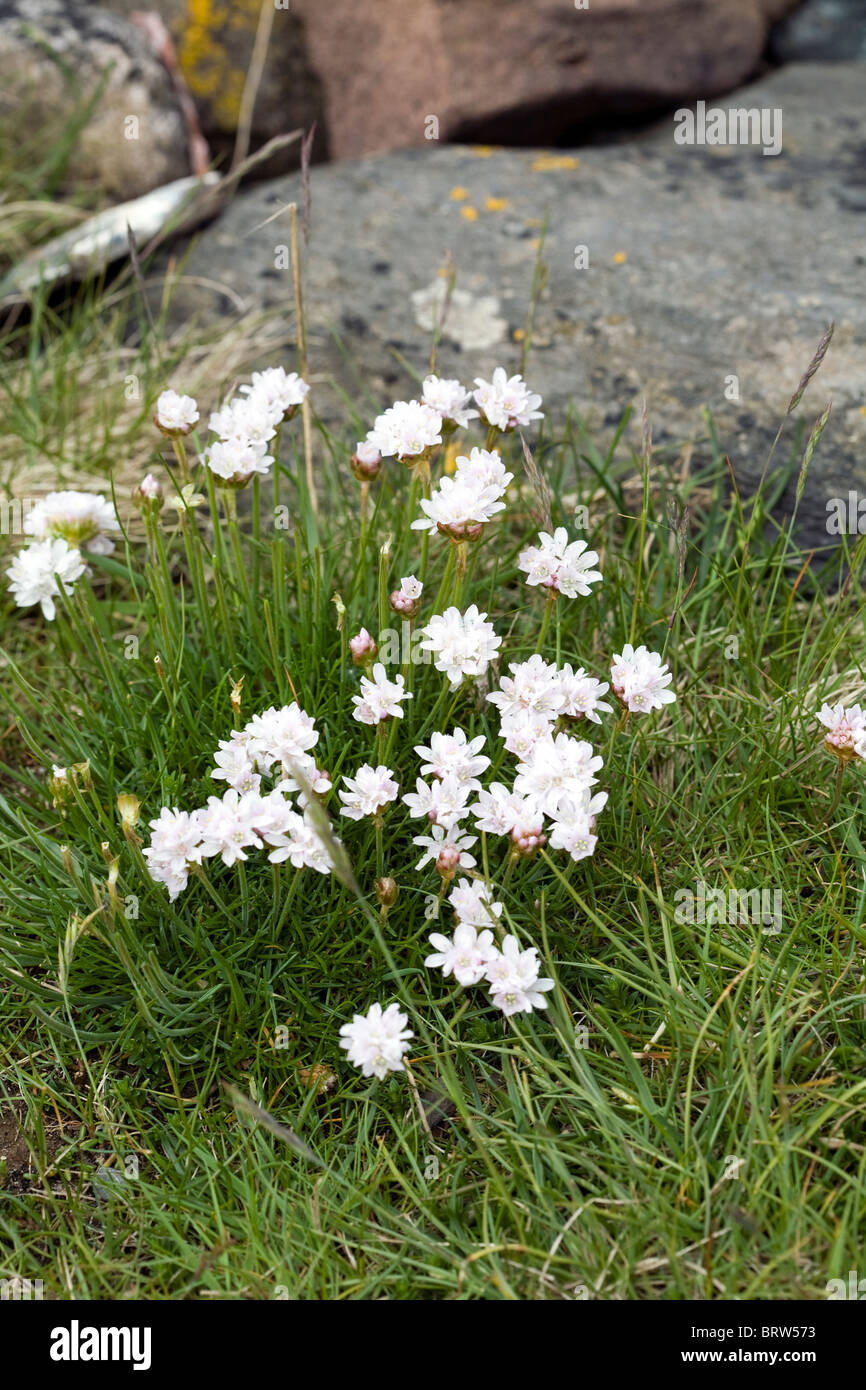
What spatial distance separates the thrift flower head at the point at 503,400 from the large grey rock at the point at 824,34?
12.5 ft

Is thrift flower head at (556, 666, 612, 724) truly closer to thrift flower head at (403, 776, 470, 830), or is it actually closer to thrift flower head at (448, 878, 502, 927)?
thrift flower head at (403, 776, 470, 830)

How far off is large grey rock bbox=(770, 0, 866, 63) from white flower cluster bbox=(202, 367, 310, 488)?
3.98 meters

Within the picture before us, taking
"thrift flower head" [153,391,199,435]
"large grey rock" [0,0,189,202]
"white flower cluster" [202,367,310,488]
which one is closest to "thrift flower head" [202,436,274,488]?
"white flower cluster" [202,367,310,488]

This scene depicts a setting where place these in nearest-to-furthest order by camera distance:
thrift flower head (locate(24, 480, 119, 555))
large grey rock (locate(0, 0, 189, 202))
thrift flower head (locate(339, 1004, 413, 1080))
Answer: thrift flower head (locate(339, 1004, 413, 1080)) → thrift flower head (locate(24, 480, 119, 555)) → large grey rock (locate(0, 0, 189, 202))

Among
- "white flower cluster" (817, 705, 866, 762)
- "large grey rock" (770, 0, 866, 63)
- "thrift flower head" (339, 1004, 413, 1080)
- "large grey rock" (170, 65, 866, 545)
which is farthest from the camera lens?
"large grey rock" (770, 0, 866, 63)

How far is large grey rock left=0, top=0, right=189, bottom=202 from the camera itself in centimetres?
440

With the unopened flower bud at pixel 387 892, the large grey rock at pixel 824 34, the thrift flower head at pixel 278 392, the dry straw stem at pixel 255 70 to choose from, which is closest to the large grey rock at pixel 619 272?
the dry straw stem at pixel 255 70

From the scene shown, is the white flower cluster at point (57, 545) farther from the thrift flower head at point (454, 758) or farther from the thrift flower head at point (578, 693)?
the thrift flower head at point (578, 693)

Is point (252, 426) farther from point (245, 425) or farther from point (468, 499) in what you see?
point (468, 499)

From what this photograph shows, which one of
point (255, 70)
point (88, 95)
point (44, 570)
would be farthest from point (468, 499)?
point (255, 70)

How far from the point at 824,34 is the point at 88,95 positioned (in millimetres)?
3233

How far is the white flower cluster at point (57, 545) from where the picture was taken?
2307 millimetres

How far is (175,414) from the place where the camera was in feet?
7.50
